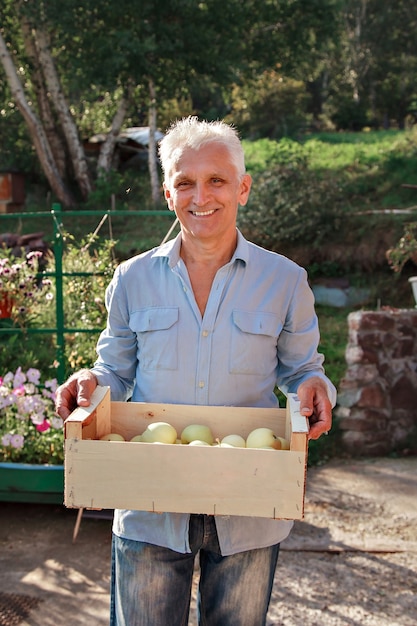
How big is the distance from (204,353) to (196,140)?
51 centimetres

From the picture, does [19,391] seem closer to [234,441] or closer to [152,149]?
[234,441]

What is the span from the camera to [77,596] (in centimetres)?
336

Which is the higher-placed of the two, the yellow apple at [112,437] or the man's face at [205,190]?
the man's face at [205,190]

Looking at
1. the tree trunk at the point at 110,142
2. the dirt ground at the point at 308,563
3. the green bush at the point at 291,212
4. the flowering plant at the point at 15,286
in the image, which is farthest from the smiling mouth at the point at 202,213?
the tree trunk at the point at 110,142

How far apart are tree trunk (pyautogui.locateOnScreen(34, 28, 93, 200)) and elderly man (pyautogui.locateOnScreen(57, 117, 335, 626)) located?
11876 mm

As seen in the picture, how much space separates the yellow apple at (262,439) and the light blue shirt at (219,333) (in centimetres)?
16

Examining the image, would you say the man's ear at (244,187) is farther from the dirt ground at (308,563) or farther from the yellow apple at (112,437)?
the dirt ground at (308,563)

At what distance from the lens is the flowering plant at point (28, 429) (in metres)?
4.06

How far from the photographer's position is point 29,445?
4129 millimetres

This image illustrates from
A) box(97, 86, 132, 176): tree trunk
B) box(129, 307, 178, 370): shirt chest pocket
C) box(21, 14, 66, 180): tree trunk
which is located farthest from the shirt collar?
box(21, 14, 66, 180): tree trunk

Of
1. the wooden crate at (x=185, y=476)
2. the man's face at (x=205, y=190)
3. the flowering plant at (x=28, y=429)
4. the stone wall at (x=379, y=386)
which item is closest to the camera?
the wooden crate at (x=185, y=476)

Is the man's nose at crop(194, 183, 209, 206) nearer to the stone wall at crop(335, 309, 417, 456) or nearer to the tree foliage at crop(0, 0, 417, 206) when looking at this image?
the stone wall at crop(335, 309, 417, 456)

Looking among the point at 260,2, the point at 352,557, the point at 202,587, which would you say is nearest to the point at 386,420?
the point at 352,557

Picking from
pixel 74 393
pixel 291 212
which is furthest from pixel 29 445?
pixel 291 212
